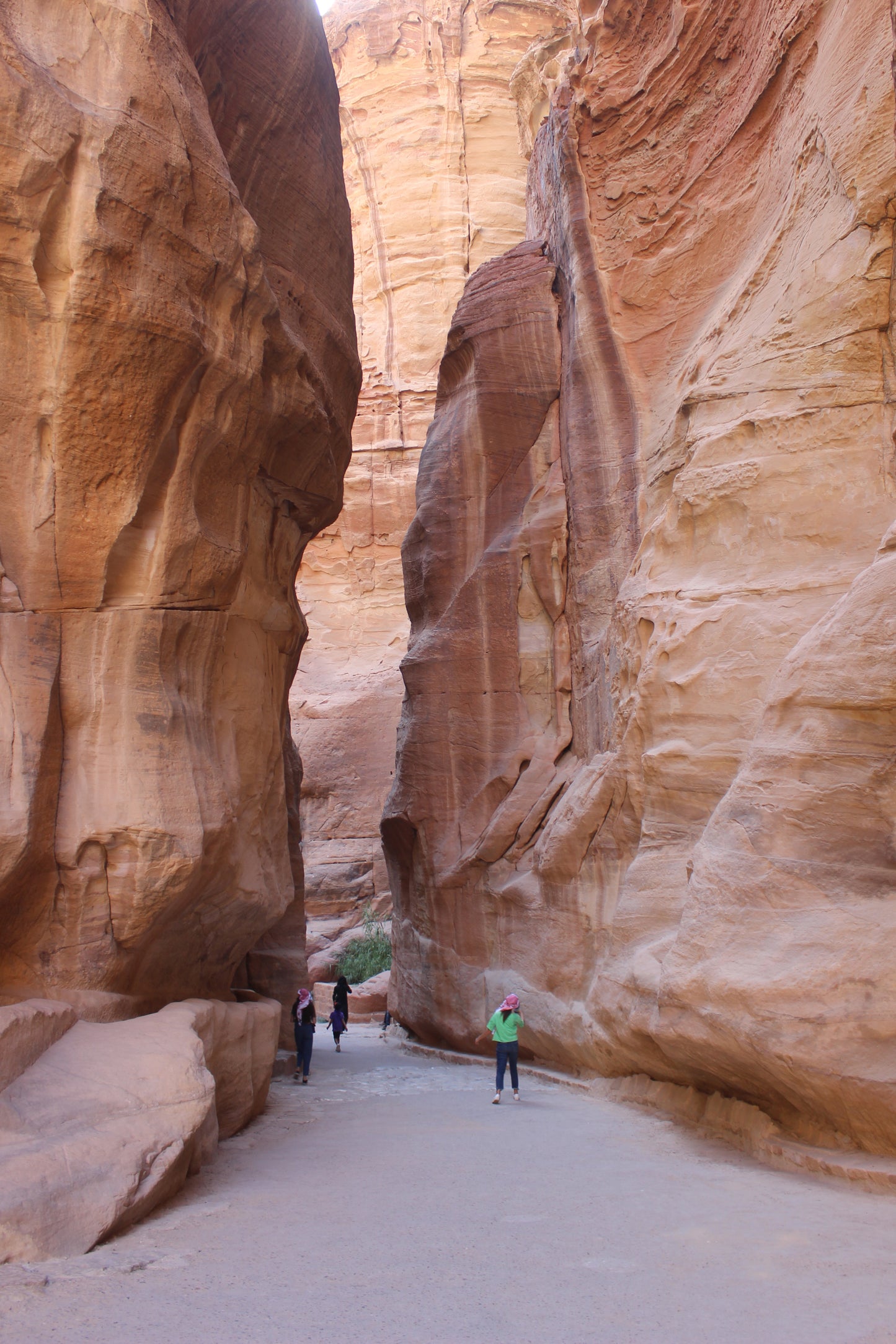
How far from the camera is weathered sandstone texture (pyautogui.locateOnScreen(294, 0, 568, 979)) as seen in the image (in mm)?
32531

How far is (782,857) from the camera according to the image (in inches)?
291

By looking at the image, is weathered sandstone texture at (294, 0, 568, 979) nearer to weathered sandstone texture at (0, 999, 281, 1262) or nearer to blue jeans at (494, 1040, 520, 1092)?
blue jeans at (494, 1040, 520, 1092)

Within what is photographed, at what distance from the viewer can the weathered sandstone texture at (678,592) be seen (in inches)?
286

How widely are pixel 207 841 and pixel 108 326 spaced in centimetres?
417

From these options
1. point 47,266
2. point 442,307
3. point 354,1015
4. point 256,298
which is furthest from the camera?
point 442,307

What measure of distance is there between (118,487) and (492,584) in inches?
349

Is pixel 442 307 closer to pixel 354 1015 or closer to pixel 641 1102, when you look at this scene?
pixel 354 1015

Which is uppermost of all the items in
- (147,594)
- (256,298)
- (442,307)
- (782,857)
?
(442,307)

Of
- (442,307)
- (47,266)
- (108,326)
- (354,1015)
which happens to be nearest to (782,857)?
(108,326)

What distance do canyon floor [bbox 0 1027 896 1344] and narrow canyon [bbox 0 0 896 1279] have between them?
51 cm

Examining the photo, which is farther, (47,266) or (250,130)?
(250,130)

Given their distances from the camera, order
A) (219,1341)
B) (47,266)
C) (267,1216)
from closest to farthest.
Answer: (219,1341), (267,1216), (47,266)

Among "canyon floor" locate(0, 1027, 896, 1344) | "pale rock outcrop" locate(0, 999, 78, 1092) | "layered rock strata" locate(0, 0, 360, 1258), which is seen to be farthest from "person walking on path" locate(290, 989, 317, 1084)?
"pale rock outcrop" locate(0, 999, 78, 1092)

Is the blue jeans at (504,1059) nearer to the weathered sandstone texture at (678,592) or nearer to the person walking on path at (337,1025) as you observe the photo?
the weathered sandstone texture at (678,592)
